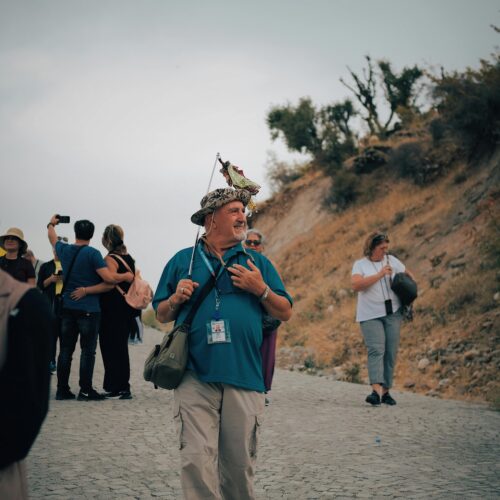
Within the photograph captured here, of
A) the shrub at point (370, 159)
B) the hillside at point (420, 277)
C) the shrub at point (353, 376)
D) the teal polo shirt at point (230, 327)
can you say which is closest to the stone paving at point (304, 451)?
the teal polo shirt at point (230, 327)

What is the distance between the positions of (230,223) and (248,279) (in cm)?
52

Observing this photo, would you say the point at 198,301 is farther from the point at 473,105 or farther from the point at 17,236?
the point at 473,105

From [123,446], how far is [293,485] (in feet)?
6.37

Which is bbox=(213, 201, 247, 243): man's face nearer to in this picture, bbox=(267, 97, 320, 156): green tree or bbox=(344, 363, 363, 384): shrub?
bbox=(344, 363, 363, 384): shrub

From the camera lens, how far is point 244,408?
13.5 feet

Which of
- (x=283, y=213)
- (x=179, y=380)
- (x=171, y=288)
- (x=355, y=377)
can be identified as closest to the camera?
(x=179, y=380)

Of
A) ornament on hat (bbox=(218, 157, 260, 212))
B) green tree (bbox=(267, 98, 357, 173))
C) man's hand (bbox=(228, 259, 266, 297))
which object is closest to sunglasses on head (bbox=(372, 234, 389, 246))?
ornament on hat (bbox=(218, 157, 260, 212))

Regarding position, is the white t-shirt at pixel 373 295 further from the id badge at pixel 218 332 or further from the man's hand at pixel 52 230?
the id badge at pixel 218 332

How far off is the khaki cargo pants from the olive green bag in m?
0.12

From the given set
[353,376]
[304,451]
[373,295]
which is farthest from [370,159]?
Result: [304,451]

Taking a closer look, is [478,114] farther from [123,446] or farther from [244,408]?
[244,408]

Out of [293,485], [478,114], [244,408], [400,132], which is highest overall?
[400,132]

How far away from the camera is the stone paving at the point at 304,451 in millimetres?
5469

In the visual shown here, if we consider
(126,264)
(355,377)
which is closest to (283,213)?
(355,377)
